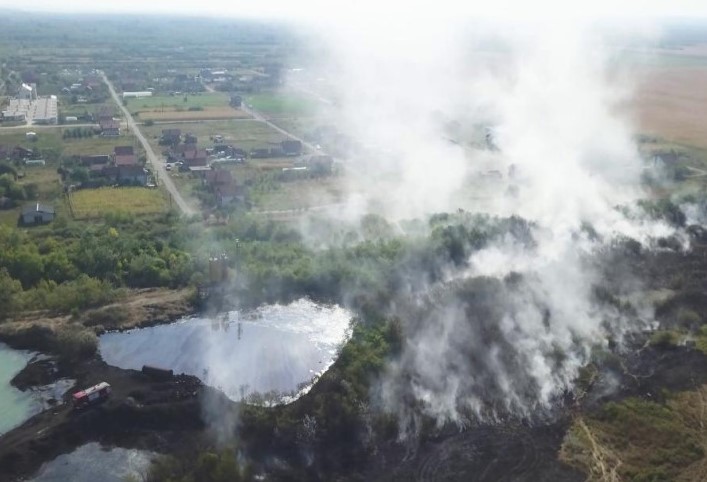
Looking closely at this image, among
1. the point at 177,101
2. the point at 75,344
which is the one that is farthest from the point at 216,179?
the point at 177,101

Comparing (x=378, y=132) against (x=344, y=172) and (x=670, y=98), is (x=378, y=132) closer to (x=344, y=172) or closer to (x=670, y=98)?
(x=344, y=172)

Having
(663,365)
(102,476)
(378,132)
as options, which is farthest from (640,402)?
(378,132)

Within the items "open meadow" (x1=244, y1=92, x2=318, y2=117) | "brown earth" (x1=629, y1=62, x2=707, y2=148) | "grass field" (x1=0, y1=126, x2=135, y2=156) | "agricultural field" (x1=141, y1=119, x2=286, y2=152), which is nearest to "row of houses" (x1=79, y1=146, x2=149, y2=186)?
"grass field" (x1=0, y1=126, x2=135, y2=156)

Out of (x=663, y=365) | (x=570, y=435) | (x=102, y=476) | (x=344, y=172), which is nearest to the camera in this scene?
(x=102, y=476)

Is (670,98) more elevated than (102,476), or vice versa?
(670,98)

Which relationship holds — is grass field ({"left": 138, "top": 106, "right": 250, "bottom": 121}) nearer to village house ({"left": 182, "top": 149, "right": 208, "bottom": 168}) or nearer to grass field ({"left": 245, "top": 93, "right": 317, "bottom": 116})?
grass field ({"left": 245, "top": 93, "right": 317, "bottom": 116})

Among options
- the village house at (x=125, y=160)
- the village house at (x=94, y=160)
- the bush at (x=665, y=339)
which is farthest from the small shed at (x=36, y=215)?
the bush at (x=665, y=339)

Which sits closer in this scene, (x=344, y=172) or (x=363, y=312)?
(x=363, y=312)

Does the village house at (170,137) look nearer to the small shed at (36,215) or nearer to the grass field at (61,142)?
the grass field at (61,142)
